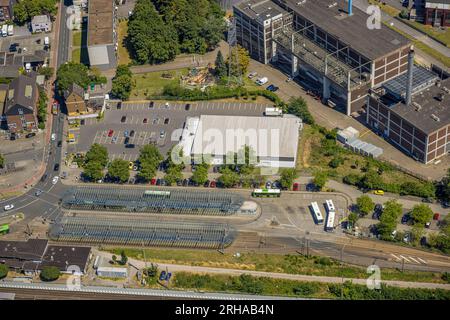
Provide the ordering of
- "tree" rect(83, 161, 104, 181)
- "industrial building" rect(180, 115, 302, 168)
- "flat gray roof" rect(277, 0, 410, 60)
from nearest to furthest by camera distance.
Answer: "tree" rect(83, 161, 104, 181)
"industrial building" rect(180, 115, 302, 168)
"flat gray roof" rect(277, 0, 410, 60)

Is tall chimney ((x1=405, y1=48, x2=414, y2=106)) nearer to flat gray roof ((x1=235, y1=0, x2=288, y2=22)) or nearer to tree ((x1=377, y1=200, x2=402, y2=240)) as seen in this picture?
tree ((x1=377, y1=200, x2=402, y2=240))

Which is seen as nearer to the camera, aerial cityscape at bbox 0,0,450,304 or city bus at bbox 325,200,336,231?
aerial cityscape at bbox 0,0,450,304

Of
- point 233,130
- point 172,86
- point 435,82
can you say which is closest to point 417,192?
point 435,82

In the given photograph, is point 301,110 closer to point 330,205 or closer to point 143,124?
point 330,205

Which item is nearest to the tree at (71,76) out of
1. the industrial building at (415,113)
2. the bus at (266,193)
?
the bus at (266,193)

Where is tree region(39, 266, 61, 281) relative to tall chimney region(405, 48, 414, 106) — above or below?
below

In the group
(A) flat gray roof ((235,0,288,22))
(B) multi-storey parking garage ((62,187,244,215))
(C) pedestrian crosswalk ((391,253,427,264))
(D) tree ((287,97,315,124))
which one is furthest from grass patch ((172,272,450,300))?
(A) flat gray roof ((235,0,288,22))

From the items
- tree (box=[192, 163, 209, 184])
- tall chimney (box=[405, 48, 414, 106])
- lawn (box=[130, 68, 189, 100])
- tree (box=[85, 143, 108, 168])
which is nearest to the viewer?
tall chimney (box=[405, 48, 414, 106])
